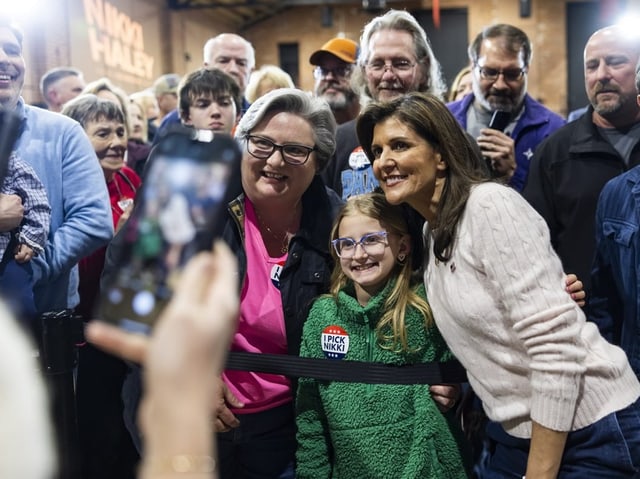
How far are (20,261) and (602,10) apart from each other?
580 inches

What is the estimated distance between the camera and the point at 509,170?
2578mm

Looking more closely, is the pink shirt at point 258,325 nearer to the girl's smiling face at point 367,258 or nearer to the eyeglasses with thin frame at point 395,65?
the girl's smiling face at point 367,258

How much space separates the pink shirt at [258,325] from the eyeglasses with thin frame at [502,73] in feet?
4.25

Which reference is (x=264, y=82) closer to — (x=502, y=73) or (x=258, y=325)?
(x=502, y=73)

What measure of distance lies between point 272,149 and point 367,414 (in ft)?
2.39

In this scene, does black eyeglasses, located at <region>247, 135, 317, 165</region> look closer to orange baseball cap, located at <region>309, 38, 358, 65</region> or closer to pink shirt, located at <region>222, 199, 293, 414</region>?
pink shirt, located at <region>222, 199, 293, 414</region>

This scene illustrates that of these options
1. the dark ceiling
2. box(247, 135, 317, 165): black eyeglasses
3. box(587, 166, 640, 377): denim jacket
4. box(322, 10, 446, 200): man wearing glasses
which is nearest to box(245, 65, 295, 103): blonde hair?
box(322, 10, 446, 200): man wearing glasses

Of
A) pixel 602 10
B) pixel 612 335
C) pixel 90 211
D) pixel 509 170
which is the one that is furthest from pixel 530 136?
pixel 602 10

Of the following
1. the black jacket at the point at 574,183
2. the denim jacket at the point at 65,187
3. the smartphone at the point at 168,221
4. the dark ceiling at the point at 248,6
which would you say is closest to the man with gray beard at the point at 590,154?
the black jacket at the point at 574,183

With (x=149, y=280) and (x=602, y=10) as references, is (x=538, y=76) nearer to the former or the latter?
→ (x=602, y=10)

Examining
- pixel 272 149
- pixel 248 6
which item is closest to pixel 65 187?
pixel 272 149

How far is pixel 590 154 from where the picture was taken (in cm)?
254

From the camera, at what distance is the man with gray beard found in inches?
98.0

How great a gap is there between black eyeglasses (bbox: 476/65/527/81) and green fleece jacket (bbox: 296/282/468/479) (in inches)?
47.4
